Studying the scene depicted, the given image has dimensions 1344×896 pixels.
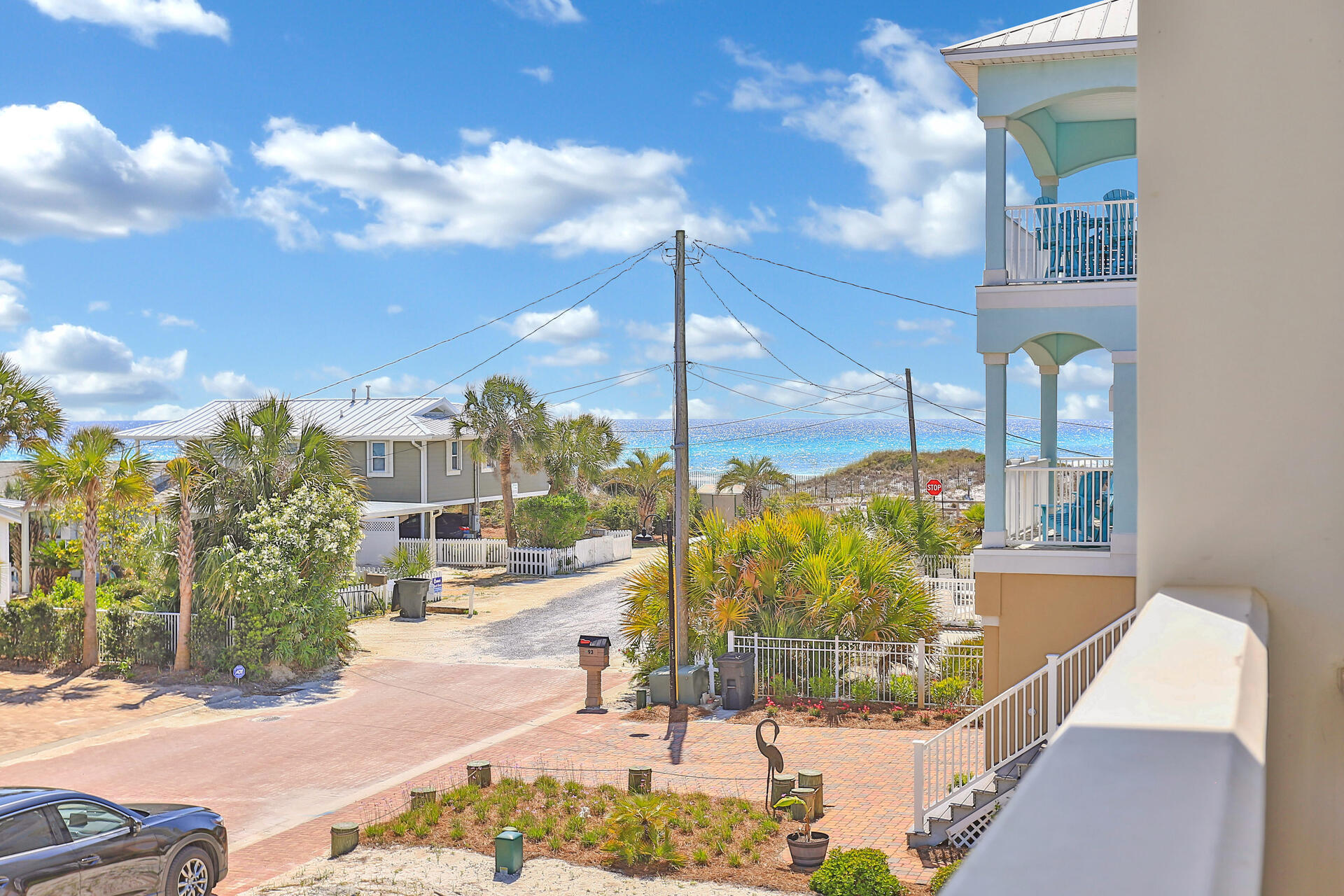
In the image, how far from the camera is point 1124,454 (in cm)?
1143

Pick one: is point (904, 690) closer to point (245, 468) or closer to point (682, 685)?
point (682, 685)

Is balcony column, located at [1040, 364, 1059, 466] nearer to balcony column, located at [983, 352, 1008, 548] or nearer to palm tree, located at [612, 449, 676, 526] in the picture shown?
balcony column, located at [983, 352, 1008, 548]

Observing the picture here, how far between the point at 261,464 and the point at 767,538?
9244 millimetres

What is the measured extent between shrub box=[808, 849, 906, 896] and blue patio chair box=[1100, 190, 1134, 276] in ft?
23.3

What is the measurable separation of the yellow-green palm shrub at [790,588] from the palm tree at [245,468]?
22.1ft

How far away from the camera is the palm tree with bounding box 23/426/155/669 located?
17641 millimetres

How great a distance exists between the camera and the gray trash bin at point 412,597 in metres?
25.5

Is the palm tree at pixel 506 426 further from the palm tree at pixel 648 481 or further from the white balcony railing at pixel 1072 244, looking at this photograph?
the white balcony railing at pixel 1072 244

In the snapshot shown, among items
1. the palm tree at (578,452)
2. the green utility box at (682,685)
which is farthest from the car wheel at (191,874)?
the palm tree at (578,452)

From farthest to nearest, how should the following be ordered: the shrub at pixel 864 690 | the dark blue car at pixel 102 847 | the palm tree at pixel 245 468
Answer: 1. the palm tree at pixel 245 468
2. the shrub at pixel 864 690
3. the dark blue car at pixel 102 847

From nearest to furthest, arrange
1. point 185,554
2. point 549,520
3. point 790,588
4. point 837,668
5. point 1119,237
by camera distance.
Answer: point 1119,237
point 837,668
point 790,588
point 185,554
point 549,520

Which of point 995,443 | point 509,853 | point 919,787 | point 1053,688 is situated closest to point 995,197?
point 995,443

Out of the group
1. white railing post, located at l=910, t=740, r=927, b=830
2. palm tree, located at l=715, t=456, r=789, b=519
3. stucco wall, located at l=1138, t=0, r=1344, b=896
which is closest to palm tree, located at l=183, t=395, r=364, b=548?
white railing post, located at l=910, t=740, r=927, b=830

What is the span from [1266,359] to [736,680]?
44.7 ft
